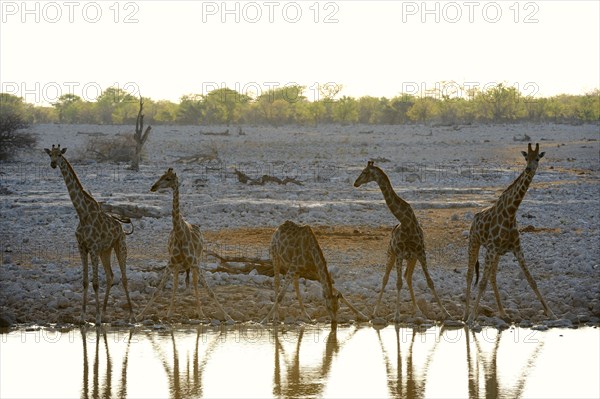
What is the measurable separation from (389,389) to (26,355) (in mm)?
4307

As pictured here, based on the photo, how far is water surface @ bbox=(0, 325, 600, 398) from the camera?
999cm

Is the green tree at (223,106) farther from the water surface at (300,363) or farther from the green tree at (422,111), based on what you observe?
the water surface at (300,363)

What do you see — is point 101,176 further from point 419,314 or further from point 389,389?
point 389,389

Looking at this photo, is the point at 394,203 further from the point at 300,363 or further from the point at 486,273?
the point at 300,363

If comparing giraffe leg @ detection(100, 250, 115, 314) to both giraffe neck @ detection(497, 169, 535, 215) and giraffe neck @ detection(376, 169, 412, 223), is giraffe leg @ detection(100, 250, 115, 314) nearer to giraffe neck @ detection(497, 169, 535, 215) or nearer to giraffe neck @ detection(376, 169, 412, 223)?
giraffe neck @ detection(376, 169, 412, 223)

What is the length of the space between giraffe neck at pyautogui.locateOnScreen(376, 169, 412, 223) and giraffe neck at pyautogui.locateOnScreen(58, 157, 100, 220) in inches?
151

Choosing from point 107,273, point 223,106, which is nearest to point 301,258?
point 107,273

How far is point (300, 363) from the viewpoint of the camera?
439 inches

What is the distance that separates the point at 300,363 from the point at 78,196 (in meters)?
3.92

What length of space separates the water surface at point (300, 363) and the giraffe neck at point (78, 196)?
1540 millimetres

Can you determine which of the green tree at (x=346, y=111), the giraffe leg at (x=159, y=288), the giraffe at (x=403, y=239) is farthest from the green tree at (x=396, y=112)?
the giraffe leg at (x=159, y=288)

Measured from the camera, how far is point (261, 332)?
12641mm

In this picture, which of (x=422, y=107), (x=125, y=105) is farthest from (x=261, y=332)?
(x=125, y=105)

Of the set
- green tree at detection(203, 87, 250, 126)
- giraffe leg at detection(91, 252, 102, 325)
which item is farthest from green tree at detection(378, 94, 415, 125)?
giraffe leg at detection(91, 252, 102, 325)
